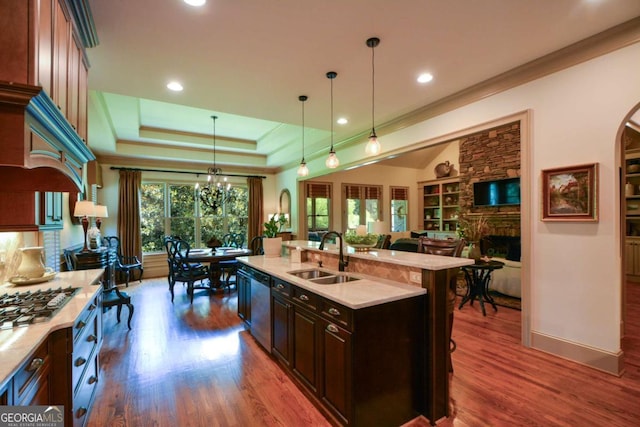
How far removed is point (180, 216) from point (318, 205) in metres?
3.61

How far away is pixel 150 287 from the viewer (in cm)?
613

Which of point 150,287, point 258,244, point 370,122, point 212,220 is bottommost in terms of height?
point 150,287

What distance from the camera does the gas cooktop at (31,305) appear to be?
60.6 inches

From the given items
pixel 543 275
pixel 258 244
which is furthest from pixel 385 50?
pixel 258 244

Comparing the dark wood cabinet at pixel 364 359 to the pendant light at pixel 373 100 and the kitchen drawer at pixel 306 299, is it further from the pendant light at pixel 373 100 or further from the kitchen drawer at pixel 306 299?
the pendant light at pixel 373 100

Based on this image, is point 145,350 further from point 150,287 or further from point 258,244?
point 258,244

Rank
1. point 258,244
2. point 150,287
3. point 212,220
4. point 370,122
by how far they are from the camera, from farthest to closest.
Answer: point 212,220 < point 258,244 < point 150,287 < point 370,122

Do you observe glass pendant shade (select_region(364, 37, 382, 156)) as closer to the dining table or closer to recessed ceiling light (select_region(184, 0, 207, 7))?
recessed ceiling light (select_region(184, 0, 207, 7))

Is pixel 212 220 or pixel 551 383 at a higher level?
pixel 212 220

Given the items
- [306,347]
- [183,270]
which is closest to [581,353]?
[306,347]

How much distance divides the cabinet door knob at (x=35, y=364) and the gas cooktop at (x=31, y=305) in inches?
10.2

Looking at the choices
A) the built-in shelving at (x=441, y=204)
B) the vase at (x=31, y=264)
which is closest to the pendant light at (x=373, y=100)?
the vase at (x=31, y=264)

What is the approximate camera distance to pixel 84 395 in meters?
1.93

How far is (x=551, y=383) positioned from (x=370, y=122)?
389 cm
